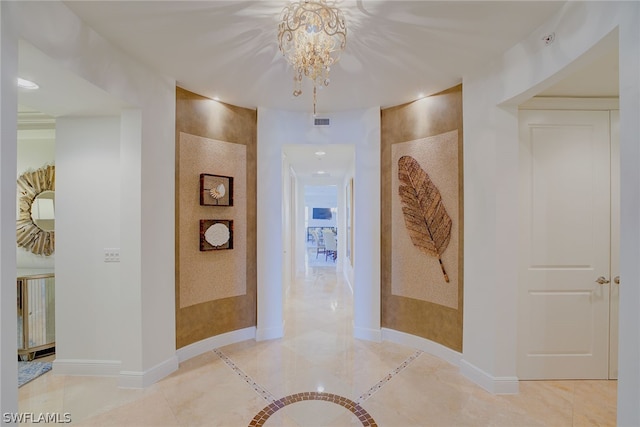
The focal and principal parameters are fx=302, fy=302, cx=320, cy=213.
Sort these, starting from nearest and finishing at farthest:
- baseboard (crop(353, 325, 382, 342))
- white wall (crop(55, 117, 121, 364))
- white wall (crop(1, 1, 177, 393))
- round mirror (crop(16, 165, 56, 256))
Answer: white wall (crop(1, 1, 177, 393)) < white wall (crop(55, 117, 121, 364)) < round mirror (crop(16, 165, 56, 256)) < baseboard (crop(353, 325, 382, 342))

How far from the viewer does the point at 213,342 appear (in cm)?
331

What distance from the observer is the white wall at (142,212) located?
7.66ft

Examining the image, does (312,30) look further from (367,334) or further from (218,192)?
(367,334)

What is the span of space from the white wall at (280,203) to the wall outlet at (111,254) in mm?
1414

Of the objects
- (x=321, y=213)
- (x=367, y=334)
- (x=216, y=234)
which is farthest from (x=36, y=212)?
(x=321, y=213)

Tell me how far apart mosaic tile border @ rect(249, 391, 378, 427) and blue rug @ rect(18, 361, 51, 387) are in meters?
2.15

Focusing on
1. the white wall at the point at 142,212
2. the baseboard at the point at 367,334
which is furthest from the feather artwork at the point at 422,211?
the white wall at the point at 142,212

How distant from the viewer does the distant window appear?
14.2 metres

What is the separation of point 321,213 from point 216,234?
11.0 meters

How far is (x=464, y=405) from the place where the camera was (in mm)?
2326

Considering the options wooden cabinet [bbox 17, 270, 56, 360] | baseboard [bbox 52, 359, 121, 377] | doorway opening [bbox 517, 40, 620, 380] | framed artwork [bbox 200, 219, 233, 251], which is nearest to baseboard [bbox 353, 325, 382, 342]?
doorway opening [bbox 517, 40, 620, 380]

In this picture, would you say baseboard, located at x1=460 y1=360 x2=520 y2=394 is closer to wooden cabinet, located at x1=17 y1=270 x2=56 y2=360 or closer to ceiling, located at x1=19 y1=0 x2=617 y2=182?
ceiling, located at x1=19 y1=0 x2=617 y2=182

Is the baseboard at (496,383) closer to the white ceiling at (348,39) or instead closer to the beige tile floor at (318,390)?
the beige tile floor at (318,390)

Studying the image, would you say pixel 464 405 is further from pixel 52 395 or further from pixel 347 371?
pixel 52 395
